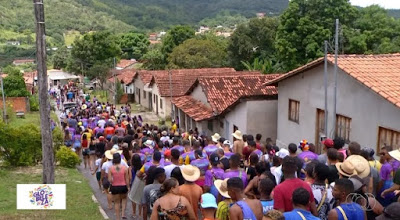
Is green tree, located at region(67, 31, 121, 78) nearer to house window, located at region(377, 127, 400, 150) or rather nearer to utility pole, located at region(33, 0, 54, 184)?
house window, located at region(377, 127, 400, 150)

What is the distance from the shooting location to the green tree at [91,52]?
Answer: 5119cm

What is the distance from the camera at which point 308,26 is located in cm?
2955

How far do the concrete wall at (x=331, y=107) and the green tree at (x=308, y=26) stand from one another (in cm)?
1278

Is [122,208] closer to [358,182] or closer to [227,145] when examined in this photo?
[227,145]

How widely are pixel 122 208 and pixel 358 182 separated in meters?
5.04

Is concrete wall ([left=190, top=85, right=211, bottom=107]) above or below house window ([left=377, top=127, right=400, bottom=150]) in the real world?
above

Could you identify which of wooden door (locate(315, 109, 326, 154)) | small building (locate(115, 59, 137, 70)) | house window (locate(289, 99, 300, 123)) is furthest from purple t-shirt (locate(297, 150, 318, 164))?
small building (locate(115, 59, 137, 70))

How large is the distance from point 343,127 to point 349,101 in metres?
0.97

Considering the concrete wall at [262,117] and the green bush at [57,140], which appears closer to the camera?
the green bush at [57,140]

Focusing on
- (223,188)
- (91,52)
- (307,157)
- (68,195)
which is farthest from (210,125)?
(91,52)

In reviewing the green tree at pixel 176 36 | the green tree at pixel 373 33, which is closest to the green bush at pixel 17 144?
the green tree at pixel 373 33

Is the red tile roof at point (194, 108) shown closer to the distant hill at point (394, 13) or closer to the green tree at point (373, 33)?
the green tree at point (373, 33)

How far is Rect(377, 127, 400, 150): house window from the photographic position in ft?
38.1

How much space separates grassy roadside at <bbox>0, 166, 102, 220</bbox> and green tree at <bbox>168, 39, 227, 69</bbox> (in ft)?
103
